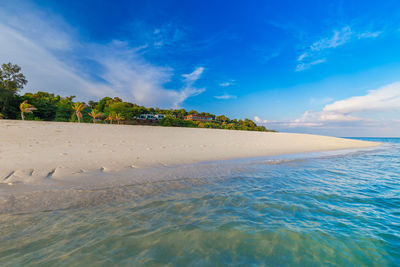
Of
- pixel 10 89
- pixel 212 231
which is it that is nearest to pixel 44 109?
pixel 10 89

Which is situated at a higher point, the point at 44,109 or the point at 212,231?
the point at 44,109

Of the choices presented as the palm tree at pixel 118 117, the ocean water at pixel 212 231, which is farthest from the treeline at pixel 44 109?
the ocean water at pixel 212 231

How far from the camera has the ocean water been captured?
2.02 metres

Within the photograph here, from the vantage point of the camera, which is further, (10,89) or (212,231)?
(10,89)

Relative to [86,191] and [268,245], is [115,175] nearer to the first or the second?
[86,191]

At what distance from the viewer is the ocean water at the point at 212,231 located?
202 cm

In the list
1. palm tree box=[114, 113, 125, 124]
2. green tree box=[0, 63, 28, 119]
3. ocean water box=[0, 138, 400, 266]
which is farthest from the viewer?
palm tree box=[114, 113, 125, 124]

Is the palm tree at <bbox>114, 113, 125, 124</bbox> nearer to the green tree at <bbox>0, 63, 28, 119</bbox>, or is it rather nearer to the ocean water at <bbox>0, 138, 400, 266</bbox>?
the green tree at <bbox>0, 63, 28, 119</bbox>

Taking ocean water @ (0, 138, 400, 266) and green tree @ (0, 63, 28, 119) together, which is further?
green tree @ (0, 63, 28, 119)

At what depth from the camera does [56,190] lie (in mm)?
4047

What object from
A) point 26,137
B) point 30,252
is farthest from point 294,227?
point 26,137

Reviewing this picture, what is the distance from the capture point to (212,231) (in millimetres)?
2600

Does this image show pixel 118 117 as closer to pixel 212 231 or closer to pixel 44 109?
pixel 44 109

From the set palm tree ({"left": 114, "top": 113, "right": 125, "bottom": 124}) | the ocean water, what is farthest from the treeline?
the ocean water
